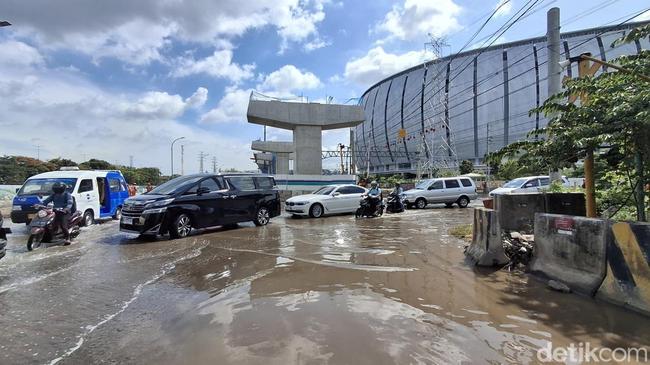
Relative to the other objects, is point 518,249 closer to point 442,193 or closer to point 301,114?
point 442,193

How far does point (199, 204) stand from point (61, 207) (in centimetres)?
325

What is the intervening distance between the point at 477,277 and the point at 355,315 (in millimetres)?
2646

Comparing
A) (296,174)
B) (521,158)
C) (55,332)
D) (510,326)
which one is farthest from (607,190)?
(296,174)

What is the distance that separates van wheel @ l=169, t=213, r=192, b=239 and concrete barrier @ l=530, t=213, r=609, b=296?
8.18 metres

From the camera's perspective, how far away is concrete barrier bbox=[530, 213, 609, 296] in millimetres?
5102

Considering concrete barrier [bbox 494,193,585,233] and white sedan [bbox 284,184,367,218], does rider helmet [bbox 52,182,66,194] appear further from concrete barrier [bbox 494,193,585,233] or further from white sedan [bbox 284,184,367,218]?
concrete barrier [bbox 494,193,585,233]

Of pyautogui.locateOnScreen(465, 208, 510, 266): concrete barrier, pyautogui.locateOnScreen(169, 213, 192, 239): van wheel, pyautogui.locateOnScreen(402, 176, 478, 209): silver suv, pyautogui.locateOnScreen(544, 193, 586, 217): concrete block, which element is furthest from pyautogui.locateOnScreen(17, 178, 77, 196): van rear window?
pyautogui.locateOnScreen(402, 176, 478, 209): silver suv

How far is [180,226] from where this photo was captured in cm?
1058

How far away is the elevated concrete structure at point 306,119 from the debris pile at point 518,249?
19032 mm

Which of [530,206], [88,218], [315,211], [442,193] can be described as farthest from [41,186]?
[442,193]

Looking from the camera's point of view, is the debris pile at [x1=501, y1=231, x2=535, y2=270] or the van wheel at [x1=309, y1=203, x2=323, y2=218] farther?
the van wheel at [x1=309, y1=203, x2=323, y2=218]

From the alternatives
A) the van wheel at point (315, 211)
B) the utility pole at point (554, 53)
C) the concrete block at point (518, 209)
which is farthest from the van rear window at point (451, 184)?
the concrete block at point (518, 209)

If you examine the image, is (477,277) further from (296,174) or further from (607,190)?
(296,174)

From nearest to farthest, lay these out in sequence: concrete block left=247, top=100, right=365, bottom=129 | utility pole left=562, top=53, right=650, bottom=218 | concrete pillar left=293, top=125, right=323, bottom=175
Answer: utility pole left=562, top=53, right=650, bottom=218 → concrete block left=247, top=100, right=365, bottom=129 → concrete pillar left=293, top=125, right=323, bottom=175
